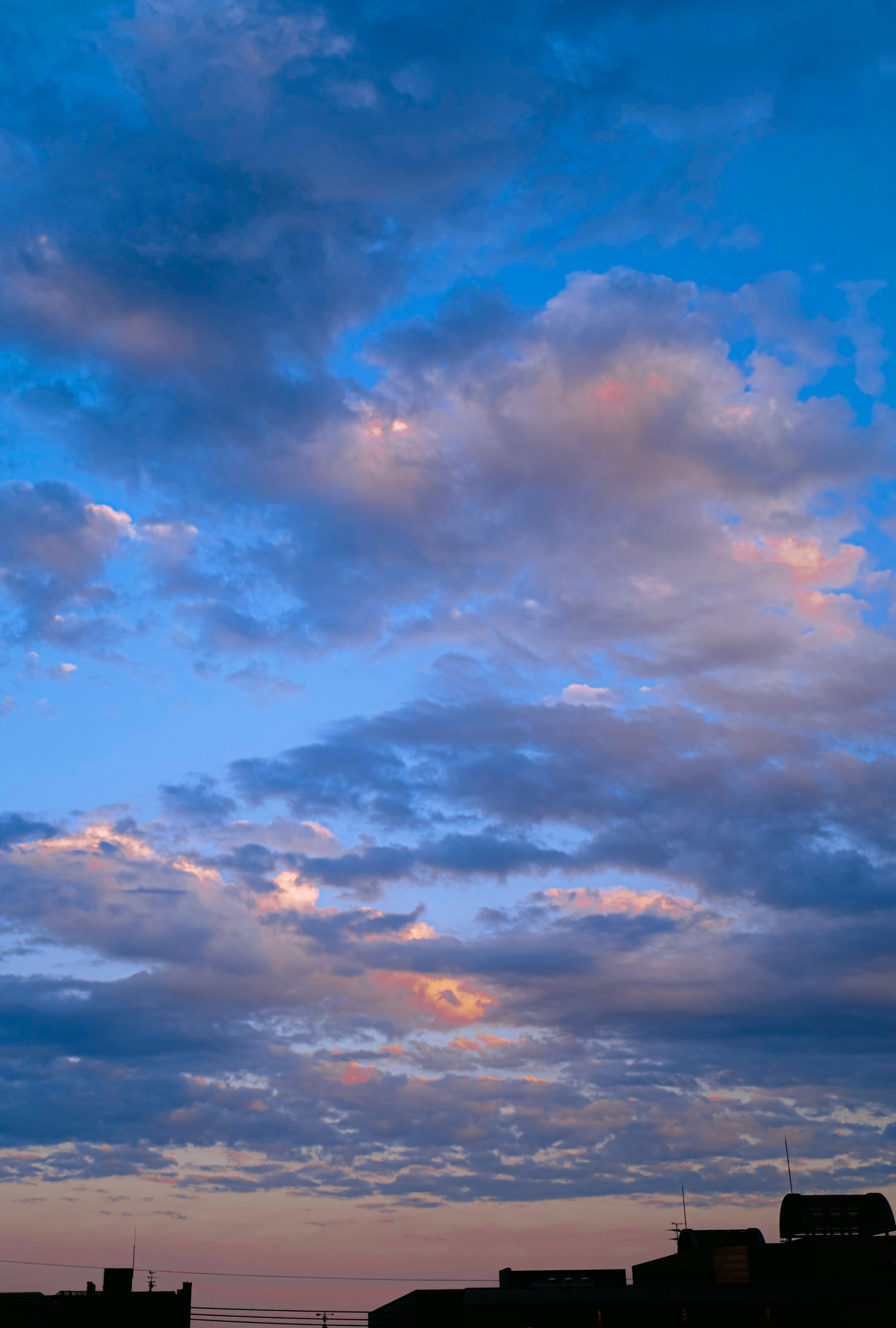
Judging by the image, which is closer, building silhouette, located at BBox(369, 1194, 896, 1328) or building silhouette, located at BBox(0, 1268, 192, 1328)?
building silhouette, located at BBox(369, 1194, 896, 1328)

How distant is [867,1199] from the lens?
4545 inches

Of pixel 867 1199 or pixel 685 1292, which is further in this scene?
pixel 867 1199

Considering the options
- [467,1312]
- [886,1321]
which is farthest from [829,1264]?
[467,1312]

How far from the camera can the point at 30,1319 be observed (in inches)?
5020

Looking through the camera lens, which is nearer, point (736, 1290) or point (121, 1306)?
point (736, 1290)

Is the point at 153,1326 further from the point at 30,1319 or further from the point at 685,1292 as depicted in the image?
the point at 685,1292

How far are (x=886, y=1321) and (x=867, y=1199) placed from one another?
28.3 metres

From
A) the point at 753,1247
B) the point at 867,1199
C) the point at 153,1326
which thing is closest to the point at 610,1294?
the point at 753,1247

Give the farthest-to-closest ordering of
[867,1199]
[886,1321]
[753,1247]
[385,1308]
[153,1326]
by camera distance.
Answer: [153,1326] → [385,1308] → [867,1199] → [753,1247] → [886,1321]

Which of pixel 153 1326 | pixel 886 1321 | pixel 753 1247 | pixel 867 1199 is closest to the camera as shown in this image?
pixel 886 1321

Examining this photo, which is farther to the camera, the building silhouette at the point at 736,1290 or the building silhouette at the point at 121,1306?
the building silhouette at the point at 121,1306

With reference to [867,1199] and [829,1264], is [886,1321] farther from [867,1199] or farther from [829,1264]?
[867,1199]

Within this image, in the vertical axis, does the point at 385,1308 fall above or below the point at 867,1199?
below

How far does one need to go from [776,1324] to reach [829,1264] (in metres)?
21.2
